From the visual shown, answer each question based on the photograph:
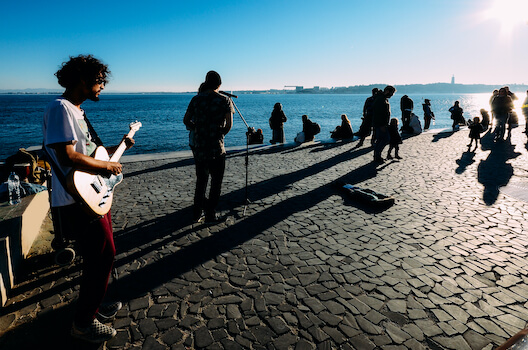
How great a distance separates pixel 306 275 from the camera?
3.54 metres

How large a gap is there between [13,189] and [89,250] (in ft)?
12.0

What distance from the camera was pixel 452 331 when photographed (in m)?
2.67

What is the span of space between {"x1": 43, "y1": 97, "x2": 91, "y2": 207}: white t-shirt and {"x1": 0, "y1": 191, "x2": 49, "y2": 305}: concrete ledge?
1.70 m

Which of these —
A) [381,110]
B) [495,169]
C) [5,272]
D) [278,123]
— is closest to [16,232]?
[5,272]

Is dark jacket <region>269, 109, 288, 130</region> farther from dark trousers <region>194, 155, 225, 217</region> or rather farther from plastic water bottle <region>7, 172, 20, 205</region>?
plastic water bottle <region>7, 172, 20, 205</region>

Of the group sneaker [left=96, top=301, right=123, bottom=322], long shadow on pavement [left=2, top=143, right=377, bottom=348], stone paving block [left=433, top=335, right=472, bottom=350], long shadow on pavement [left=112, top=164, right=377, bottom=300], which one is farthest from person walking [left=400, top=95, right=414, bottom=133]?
sneaker [left=96, top=301, right=123, bottom=322]

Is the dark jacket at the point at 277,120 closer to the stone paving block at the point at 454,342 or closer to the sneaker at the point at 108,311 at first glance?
the sneaker at the point at 108,311

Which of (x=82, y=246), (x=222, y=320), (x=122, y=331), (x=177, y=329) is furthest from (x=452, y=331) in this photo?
(x=82, y=246)

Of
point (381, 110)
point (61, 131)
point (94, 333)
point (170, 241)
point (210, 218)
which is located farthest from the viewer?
point (381, 110)

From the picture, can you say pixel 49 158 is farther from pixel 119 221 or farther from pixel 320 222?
pixel 320 222

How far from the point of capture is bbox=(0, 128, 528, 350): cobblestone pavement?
105 inches

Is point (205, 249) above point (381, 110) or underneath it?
underneath

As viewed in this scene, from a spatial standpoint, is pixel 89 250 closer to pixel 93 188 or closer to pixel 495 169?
pixel 93 188

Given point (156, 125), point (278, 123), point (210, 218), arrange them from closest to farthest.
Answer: point (210, 218), point (278, 123), point (156, 125)
